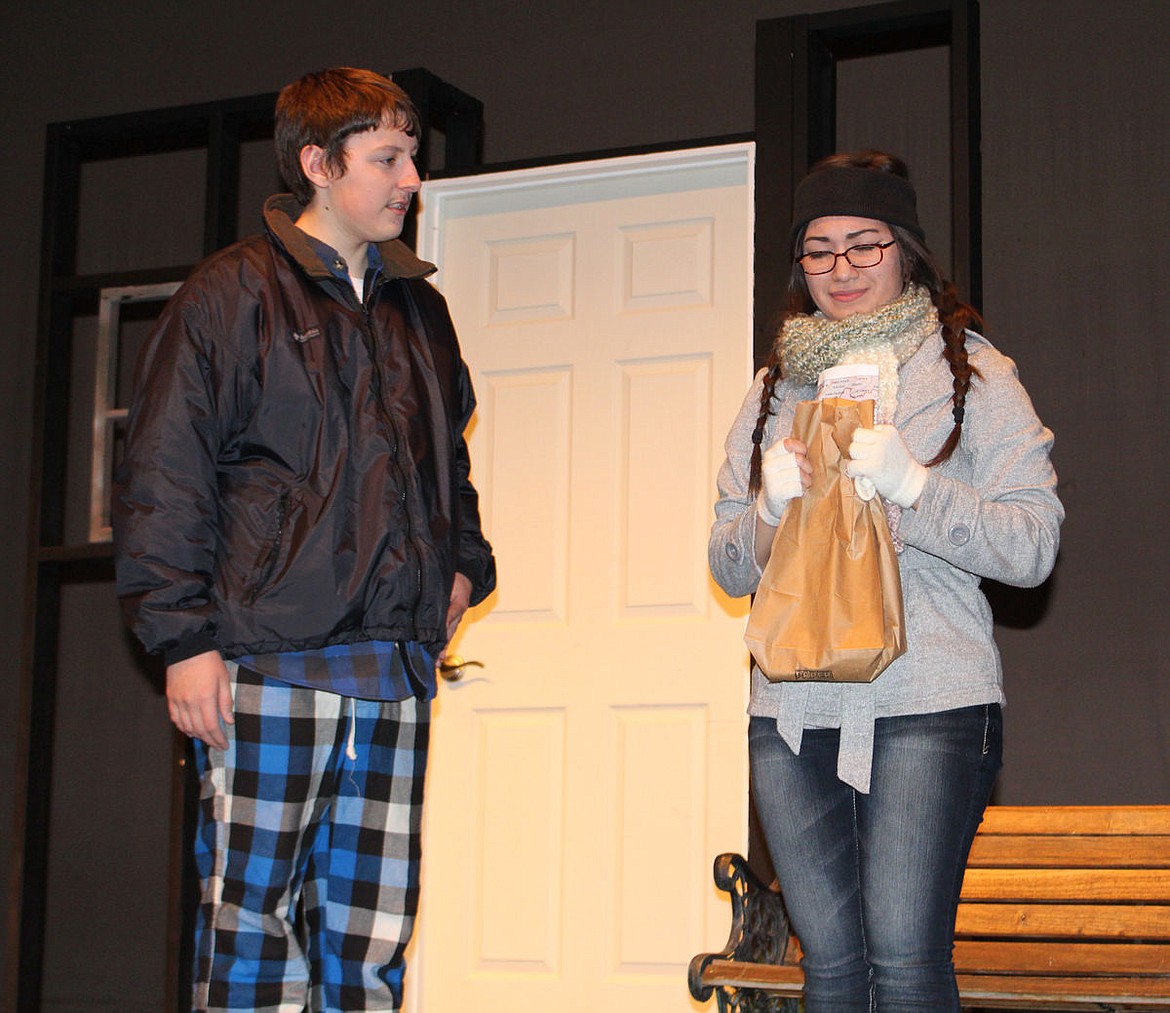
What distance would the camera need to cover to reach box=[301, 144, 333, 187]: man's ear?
2426 millimetres

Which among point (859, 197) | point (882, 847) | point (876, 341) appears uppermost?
point (859, 197)

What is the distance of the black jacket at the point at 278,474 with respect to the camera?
2.15 metres

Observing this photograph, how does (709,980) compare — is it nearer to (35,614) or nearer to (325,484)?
(325,484)

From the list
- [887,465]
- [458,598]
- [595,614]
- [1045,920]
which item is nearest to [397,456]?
[458,598]

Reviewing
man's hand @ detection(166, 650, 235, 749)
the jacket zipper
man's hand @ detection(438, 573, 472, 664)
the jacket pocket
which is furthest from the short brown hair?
man's hand @ detection(166, 650, 235, 749)

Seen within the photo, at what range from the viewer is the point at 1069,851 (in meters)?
3.35

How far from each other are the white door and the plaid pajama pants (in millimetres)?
1920

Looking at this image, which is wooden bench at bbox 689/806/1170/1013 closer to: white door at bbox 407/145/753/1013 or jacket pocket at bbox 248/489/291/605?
white door at bbox 407/145/753/1013

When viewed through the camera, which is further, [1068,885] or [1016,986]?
[1068,885]

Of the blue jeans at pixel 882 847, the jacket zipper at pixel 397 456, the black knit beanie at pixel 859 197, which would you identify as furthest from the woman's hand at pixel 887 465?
the jacket zipper at pixel 397 456

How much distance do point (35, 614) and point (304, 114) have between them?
2452mm

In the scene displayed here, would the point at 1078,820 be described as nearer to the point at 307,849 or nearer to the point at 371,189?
the point at 307,849

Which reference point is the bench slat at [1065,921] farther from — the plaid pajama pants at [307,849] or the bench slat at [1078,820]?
the plaid pajama pants at [307,849]

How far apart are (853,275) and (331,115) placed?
0.85 meters
